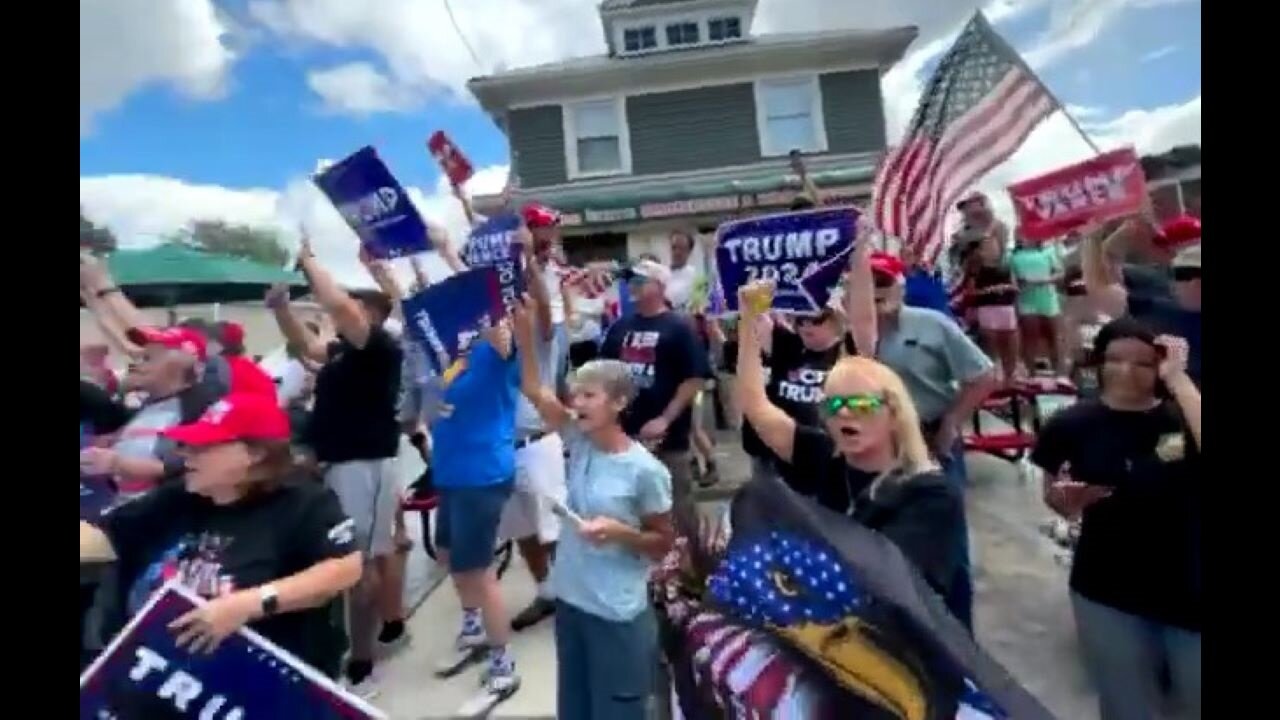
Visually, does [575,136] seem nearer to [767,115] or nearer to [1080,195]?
[767,115]

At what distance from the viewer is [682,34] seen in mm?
16281

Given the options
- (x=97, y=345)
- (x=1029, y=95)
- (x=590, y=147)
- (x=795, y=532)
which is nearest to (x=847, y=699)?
(x=795, y=532)

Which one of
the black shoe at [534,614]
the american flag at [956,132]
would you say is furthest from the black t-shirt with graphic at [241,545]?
the american flag at [956,132]

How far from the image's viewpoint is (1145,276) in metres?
3.03

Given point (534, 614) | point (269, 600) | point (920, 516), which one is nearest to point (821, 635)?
point (920, 516)

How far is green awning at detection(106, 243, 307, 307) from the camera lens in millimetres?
4625

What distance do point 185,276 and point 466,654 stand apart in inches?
100

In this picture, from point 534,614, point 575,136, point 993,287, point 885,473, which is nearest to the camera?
point 885,473

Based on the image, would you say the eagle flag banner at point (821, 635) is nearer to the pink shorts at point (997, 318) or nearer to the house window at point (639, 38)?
the pink shorts at point (997, 318)

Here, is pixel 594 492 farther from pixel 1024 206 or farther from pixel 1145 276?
pixel 1024 206

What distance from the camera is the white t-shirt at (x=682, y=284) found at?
7.43 m

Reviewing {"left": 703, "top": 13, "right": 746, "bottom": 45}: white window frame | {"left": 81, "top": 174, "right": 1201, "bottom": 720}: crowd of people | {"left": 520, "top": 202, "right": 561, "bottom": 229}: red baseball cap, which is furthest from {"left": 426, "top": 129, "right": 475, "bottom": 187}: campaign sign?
{"left": 703, "top": 13, "right": 746, "bottom": 45}: white window frame

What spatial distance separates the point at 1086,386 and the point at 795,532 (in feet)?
5.23

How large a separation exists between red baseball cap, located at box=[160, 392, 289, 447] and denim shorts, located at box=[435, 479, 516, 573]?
1408mm
